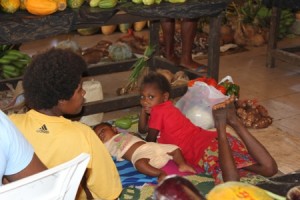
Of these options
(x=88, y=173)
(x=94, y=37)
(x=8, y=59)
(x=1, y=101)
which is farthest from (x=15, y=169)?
(x=94, y=37)

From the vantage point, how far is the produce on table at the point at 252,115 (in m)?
4.44

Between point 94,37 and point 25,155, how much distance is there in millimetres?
6091

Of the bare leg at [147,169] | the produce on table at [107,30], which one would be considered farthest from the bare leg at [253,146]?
the produce on table at [107,30]

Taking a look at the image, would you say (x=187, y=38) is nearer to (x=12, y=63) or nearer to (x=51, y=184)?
(x=12, y=63)

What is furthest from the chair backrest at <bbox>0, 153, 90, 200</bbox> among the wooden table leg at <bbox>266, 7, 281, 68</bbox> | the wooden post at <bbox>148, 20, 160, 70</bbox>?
the wooden table leg at <bbox>266, 7, 281, 68</bbox>

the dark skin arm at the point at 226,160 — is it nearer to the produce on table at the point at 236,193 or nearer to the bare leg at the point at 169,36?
the produce on table at the point at 236,193

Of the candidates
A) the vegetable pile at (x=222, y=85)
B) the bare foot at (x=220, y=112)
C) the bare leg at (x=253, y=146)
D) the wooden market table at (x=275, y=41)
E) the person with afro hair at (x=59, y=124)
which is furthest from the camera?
the wooden market table at (x=275, y=41)

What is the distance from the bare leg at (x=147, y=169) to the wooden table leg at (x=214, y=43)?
1.64m

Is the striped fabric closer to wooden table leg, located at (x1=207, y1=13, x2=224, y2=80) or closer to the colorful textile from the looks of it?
the colorful textile

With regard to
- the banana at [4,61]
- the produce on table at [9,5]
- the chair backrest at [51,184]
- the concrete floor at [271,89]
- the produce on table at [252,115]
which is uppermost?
the produce on table at [9,5]

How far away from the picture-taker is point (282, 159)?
3887 mm

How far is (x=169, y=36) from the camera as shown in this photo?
A: 598 centimetres

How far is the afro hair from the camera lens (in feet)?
7.81

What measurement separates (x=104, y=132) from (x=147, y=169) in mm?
569
